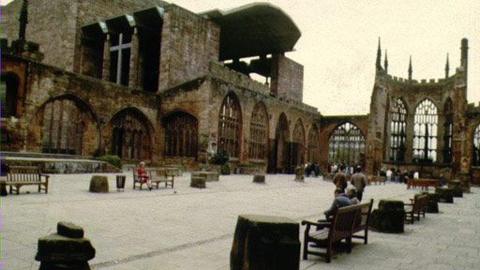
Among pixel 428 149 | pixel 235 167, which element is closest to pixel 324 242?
pixel 235 167

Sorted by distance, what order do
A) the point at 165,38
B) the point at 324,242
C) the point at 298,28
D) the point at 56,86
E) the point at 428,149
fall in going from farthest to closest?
1. the point at 428,149
2. the point at 298,28
3. the point at 165,38
4. the point at 56,86
5. the point at 324,242

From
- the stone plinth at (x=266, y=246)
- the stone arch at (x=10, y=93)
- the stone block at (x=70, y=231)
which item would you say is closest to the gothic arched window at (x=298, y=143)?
the stone arch at (x=10, y=93)

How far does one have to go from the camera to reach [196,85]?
27.9 m

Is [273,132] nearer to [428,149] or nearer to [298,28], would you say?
[298,28]

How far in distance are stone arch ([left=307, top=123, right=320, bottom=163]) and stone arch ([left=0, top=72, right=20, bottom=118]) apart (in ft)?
90.7

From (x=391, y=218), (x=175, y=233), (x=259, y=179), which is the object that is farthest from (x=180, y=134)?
(x=175, y=233)

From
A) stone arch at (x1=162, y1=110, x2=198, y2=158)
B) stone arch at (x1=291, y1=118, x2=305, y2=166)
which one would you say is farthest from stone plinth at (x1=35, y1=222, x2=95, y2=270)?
stone arch at (x1=291, y1=118, x2=305, y2=166)

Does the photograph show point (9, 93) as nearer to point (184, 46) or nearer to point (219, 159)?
point (219, 159)

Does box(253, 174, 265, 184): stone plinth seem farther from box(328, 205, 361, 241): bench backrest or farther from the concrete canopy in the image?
the concrete canopy

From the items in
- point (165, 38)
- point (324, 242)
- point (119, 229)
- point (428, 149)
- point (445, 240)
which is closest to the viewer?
point (324, 242)

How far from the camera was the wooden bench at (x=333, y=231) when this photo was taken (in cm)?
617

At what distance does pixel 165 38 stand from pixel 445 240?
25726mm

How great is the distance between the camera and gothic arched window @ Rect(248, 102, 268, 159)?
32766 mm

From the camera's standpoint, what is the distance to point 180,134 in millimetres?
28812
